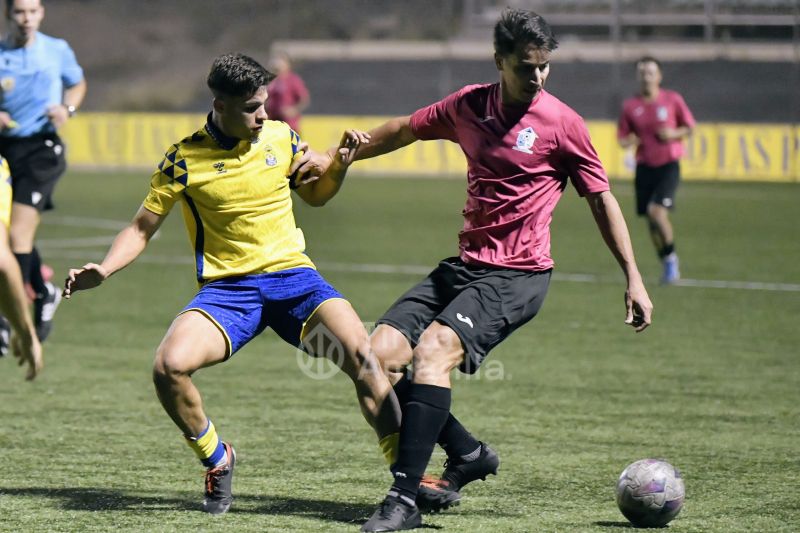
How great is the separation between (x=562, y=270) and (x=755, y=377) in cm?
552

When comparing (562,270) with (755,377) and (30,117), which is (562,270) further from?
(30,117)

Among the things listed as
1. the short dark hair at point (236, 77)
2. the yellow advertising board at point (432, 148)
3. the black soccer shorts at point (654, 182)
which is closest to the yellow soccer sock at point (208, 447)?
the short dark hair at point (236, 77)

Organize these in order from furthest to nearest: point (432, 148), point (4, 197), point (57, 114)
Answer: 1. point (432, 148)
2. point (57, 114)
3. point (4, 197)

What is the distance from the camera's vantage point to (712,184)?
25.7 meters

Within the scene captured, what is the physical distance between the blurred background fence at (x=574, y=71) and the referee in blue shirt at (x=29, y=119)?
771 inches

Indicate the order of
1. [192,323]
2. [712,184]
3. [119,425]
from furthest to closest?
1. [712,184]
2. [119,425]
3. [192,323]

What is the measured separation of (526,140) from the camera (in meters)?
5.19

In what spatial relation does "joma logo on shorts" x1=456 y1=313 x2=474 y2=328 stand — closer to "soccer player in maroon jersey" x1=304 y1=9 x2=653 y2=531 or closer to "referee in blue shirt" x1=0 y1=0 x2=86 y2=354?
"soccer player in maroon jersey" x1=304 y1=9 x2=653 y2=531

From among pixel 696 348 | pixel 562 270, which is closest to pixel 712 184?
pixel 562 270

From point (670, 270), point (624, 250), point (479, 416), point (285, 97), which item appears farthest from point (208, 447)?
point (285, 97)

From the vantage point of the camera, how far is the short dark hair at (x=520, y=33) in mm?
4957

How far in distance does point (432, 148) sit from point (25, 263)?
68.4ft

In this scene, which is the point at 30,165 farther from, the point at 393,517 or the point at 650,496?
the point at 650,496

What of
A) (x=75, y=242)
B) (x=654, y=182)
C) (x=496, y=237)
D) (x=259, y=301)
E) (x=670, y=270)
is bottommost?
(x=75, y=242)
